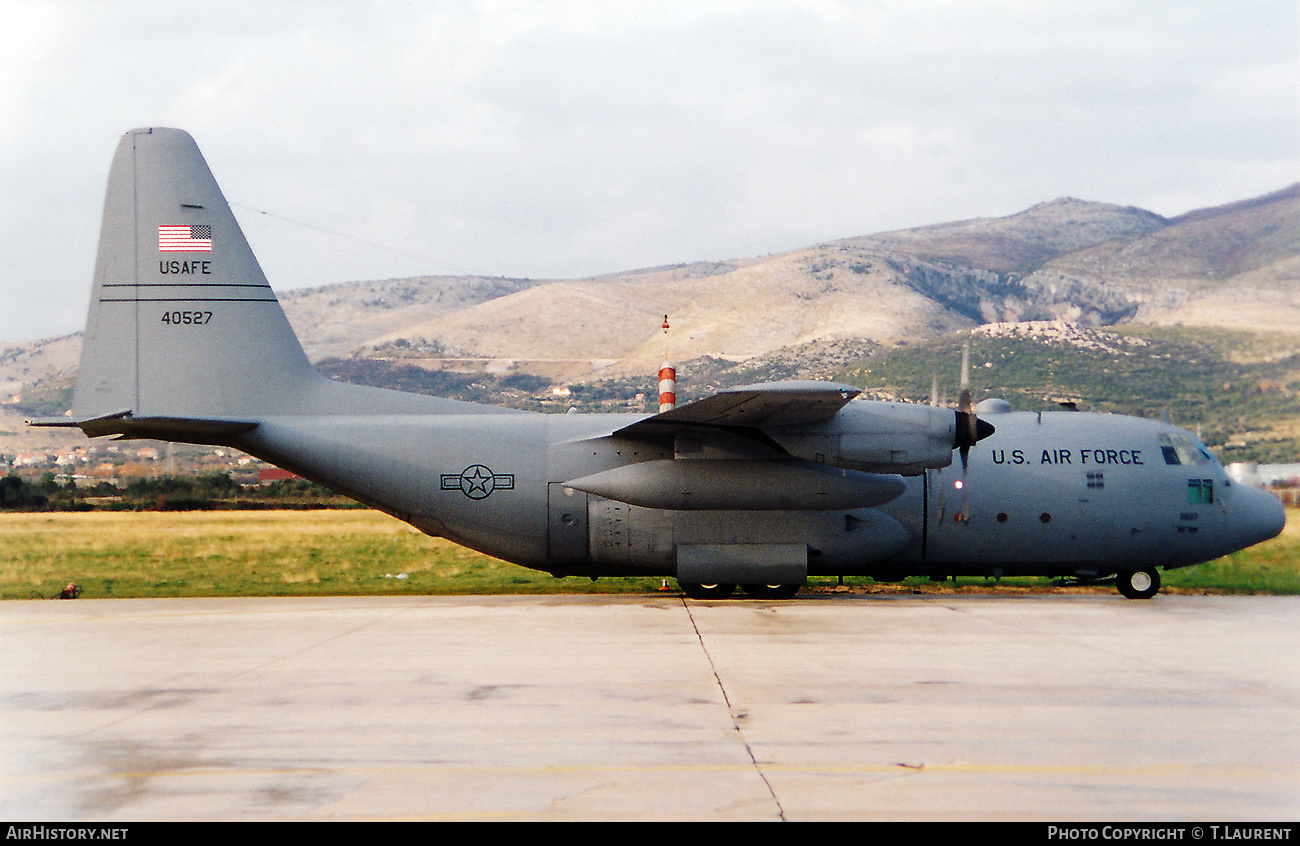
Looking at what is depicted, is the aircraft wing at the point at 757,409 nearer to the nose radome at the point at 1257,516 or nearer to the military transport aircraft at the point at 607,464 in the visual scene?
the military transport aircraft at the point at 607,464

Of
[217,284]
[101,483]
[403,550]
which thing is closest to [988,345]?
[403,550]

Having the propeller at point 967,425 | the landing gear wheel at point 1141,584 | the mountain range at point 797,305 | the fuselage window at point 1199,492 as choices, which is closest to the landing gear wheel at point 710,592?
the propeller at point 967,425

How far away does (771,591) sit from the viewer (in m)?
19.6

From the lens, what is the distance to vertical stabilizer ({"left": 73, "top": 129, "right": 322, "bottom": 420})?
698 inches

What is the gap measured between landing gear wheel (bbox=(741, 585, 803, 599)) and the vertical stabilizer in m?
9.29

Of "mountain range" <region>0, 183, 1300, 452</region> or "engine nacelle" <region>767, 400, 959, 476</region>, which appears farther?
"mountain range" <region>0, 183, 1300, 452</region>

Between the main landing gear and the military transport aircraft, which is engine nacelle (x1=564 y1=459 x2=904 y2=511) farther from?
the main landing gear

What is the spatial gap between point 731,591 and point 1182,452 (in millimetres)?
9031

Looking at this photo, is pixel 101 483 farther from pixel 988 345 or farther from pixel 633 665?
pixel 988 345

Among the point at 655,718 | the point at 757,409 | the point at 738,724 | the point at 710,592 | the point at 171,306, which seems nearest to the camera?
the point at 738,724

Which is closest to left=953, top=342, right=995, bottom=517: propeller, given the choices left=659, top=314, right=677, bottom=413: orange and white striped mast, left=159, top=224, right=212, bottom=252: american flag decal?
left=659, top=314, right=677, bottom=413: orange and white striped mast

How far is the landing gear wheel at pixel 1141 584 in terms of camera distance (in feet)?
62.7

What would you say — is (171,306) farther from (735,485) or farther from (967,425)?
(967,425)

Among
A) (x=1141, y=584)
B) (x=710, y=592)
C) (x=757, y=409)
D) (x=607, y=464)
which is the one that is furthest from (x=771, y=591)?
(x=1141, y=584)
